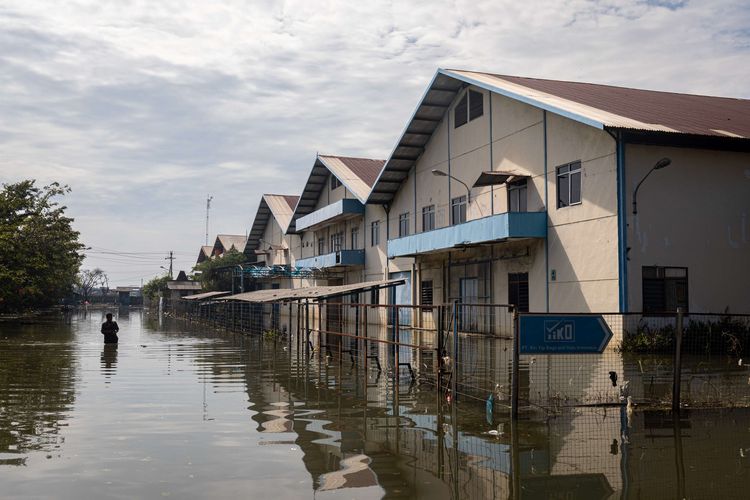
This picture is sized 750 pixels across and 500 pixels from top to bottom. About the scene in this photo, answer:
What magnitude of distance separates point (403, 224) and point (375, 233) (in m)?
4.24

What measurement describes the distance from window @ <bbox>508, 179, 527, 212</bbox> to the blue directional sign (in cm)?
1771

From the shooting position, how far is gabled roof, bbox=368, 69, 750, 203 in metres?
23.6

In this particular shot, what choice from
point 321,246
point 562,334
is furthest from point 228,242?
point 562,334

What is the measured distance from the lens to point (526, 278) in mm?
28219

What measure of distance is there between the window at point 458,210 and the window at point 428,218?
2.11 meters

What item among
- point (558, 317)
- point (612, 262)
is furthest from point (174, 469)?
point (612, 262)

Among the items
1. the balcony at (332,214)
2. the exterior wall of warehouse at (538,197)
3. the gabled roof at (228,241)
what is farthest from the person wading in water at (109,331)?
the gabled roof at (228,241)

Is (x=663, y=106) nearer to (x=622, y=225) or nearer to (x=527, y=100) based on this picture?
(x=527, y=100)

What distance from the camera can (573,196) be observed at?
25625 millimetres

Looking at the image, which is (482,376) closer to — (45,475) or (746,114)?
(45,475)

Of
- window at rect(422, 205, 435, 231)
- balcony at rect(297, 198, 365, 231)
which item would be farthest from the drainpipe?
balcony at rect(297, 198, 365, 231)

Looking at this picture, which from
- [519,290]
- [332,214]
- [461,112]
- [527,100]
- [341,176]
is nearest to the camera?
[527,100]

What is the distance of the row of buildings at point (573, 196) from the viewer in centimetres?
2344

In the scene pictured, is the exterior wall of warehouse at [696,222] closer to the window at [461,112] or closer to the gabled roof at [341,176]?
the window at [461,112]
